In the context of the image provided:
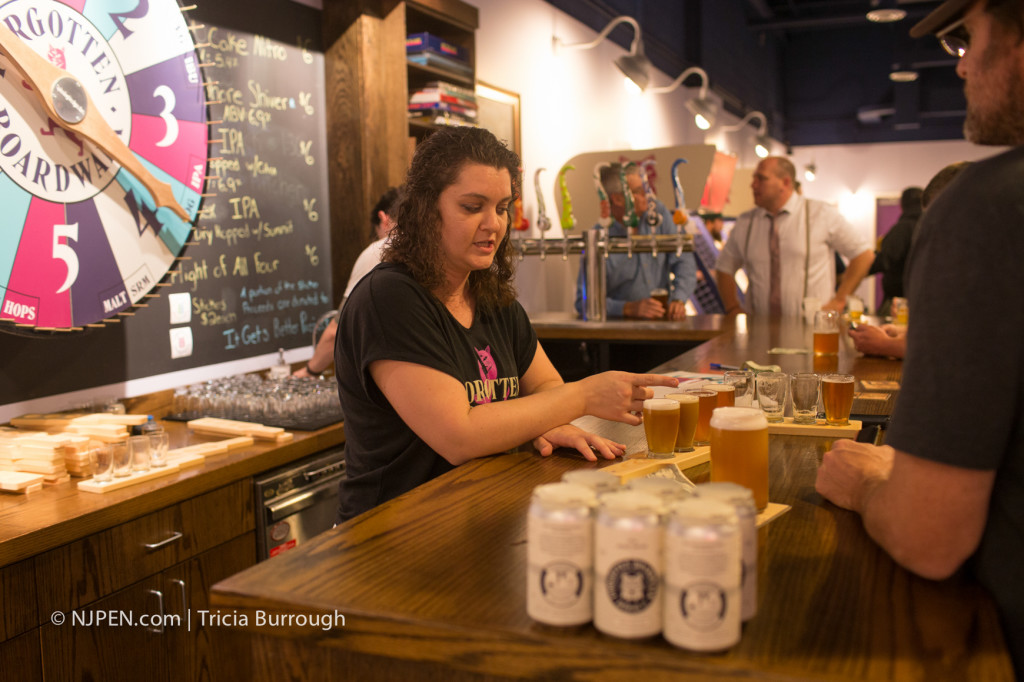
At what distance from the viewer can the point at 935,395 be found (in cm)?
96

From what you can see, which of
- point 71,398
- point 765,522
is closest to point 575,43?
point 71,398

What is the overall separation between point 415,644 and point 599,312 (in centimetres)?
363

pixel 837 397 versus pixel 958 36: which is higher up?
pixel 958 36

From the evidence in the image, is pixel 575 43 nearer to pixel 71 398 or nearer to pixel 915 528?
pixel 71 398

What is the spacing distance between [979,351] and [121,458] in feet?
6.59

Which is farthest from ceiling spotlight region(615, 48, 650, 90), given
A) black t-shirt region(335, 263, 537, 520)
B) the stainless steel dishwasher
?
black t-shirt region(335, 263, 537, 520)

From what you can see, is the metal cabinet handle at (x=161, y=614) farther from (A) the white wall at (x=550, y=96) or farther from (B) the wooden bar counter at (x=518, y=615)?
(A) the white wall at (x=550, y=96)

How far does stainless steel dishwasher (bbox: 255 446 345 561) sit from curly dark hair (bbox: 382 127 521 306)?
3.47 feet

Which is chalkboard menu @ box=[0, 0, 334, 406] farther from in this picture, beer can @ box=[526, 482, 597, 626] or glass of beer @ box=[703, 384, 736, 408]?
beer can @ box=[526, 482, 597, 626]

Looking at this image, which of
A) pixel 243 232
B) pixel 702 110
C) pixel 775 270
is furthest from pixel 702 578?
pixel 702 110

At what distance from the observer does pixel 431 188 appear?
191 cm

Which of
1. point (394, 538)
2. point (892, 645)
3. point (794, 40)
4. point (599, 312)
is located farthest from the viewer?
point (794, 40)

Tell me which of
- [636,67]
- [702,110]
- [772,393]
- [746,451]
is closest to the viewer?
[746,451]

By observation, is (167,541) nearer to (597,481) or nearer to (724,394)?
(724,394)
